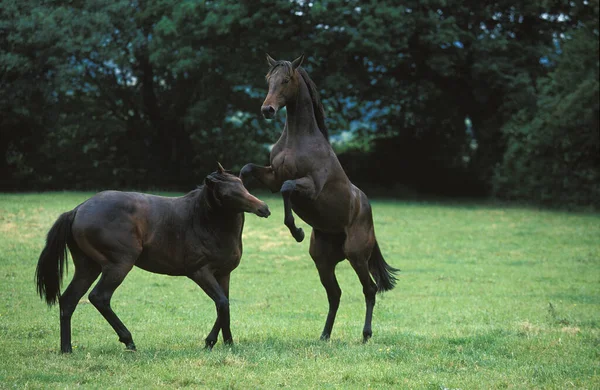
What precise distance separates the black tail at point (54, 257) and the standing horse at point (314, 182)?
211 cm

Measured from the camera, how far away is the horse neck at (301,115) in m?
9.56

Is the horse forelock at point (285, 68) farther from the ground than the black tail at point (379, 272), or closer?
farther from the ground

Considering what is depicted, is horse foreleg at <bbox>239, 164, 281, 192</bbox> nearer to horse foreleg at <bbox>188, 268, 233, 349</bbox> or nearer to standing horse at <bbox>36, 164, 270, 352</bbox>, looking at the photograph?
standing horse at <bbox>36, 164, 270, 352</bbox>

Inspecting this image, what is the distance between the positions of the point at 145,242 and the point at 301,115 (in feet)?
8.08

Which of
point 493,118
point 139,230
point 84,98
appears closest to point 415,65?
point 493,118

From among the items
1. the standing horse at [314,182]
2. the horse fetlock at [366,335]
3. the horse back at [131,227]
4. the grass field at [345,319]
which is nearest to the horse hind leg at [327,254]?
the standing horse at [314,182]

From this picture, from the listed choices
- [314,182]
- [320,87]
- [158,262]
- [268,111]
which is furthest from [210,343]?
[320,87]

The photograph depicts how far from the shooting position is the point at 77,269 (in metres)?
8.80

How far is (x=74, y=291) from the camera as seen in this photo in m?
8.63

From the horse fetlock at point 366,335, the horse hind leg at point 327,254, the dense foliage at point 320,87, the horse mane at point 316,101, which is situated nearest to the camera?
the horse mane at point 316,101

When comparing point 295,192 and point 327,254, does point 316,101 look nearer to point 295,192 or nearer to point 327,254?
point 295,192

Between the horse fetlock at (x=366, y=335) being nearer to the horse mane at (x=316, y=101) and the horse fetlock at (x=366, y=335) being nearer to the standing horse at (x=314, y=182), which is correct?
the standing horse at (x=314, y=182)

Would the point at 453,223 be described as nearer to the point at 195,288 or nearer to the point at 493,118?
the point at 493,118

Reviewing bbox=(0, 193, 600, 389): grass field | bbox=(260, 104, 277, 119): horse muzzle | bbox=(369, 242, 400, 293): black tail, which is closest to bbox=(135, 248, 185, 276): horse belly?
bbox=(0, 193, 600, 389): grass field
